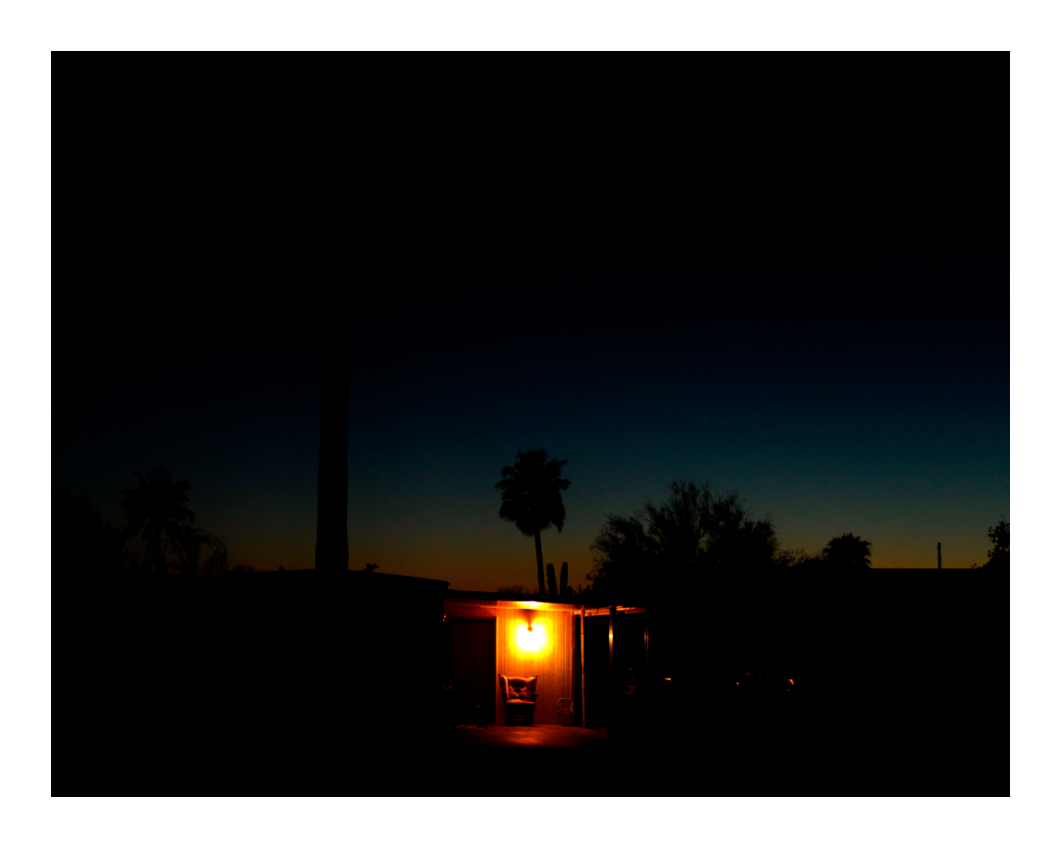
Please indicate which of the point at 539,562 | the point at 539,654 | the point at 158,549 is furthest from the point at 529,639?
the point at 158,549

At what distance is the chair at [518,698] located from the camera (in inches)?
673

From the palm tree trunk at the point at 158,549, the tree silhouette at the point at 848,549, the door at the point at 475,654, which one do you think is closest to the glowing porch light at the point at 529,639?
the door at the point at 475,654

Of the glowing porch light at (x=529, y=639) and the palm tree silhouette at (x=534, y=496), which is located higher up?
the palm tree silhouette at (x=534, y=496)

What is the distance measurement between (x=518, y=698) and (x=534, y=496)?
47.3 ft

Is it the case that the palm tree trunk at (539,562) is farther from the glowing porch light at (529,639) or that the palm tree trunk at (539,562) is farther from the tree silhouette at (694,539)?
the glowing porch light at (529,639)

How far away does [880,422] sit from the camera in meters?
17.3

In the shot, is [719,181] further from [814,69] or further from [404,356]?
[404,356]

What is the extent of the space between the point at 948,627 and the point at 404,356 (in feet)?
34.6

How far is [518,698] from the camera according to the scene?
1733 centimetres

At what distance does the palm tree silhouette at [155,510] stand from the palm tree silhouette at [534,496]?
10835 mm

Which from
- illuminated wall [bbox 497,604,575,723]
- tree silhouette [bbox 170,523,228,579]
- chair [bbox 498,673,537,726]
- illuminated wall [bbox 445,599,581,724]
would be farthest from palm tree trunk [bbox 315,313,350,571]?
tree silhouette [bbox 170,523,228,579]

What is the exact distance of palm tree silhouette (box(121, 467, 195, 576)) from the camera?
96.0ft

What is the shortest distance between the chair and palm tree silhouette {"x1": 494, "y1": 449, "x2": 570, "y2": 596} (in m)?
13.6

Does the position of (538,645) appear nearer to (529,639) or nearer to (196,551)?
(529,639)
